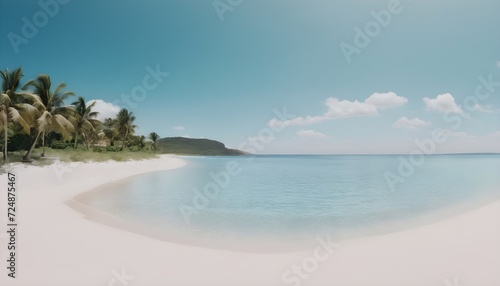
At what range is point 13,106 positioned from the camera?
13.9 metres

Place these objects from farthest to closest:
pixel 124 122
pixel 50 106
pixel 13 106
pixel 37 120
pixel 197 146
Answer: pixel 197 146 → pixel 124 122 → pixel 50 106 → pixel 37 120 → pixel 13 106

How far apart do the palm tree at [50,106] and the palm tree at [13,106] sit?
3.32 ft

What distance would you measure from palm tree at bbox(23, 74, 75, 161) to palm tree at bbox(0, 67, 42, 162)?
1.01 meters

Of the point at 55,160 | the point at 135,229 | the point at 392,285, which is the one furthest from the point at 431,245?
the point at 55,160

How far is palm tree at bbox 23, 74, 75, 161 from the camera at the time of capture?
16.5 metres

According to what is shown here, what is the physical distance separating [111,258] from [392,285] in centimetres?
466

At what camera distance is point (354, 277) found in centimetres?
407

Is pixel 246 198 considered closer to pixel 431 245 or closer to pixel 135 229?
pixel 135 229

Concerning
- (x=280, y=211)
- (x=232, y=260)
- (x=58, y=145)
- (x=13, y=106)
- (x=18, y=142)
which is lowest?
(x=232, y=260)

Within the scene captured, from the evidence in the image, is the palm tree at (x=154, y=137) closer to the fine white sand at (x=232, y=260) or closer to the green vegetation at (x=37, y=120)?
the green vegetation at (x=37, y=120)

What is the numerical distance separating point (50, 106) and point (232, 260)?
19.9m

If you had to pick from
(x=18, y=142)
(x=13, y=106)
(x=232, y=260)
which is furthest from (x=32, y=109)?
(x=232, y=260)

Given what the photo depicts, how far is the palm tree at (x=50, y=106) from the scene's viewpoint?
16531mm

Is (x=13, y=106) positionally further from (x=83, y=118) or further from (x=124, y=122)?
(x=124, y=122)
